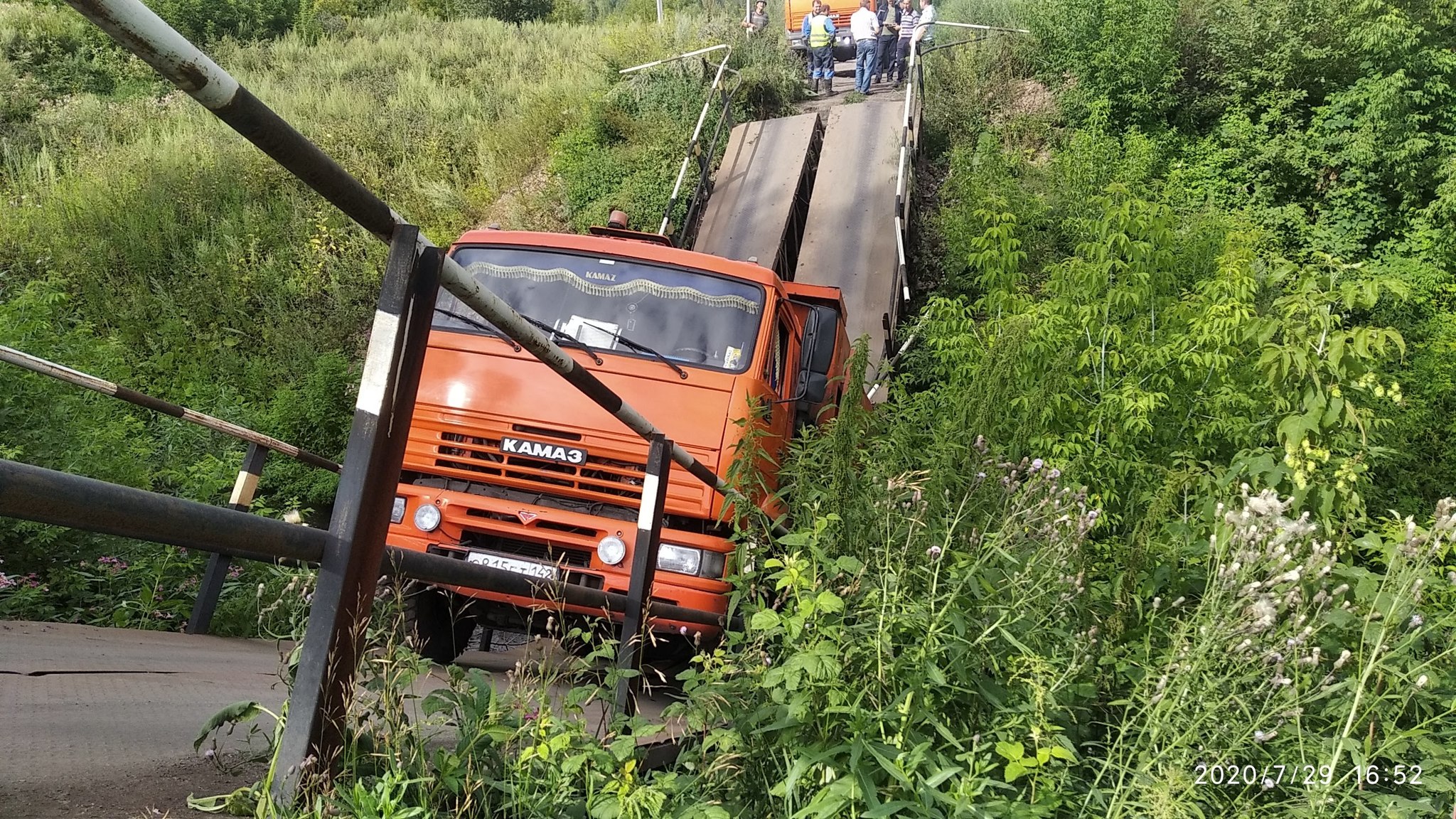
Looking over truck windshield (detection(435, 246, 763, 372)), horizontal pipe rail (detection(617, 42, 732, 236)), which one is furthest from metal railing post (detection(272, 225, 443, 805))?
horizontal pipe rail (detection(617, 42, 732, 236))

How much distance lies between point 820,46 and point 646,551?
59.1 ft

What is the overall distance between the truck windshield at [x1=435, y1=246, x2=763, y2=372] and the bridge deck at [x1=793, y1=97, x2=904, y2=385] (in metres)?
4.38

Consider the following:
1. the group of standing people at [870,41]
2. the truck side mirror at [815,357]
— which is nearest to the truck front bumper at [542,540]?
the truck side mirror at [815,357]

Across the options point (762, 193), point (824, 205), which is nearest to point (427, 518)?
point (762, 193)

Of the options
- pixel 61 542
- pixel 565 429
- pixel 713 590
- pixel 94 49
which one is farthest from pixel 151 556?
pixel 94 49

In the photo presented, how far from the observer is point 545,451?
4926mm

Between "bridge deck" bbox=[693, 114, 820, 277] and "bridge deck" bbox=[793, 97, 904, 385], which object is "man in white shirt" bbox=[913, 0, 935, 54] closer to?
"bridge deck" bbox=[793, 97, 904, 385]

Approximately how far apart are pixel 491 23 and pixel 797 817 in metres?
25.0

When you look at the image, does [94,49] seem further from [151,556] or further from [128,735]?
[128,735]

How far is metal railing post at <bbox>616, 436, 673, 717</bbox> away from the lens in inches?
112

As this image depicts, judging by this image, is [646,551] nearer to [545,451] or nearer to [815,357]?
[545,451]

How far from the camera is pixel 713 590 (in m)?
4.70
